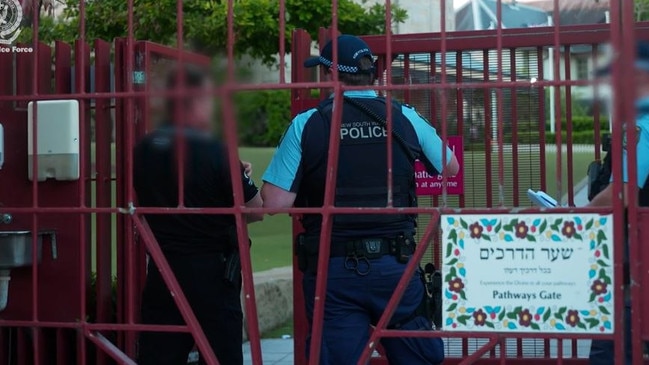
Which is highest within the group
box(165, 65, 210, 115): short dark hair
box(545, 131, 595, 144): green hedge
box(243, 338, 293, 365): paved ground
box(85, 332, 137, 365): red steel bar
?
box(165, 65, 210, 115): short dark hair

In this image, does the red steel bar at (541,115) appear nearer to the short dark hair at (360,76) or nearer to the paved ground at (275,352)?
the short dark hair at (360,76)

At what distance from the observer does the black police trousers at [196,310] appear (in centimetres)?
475

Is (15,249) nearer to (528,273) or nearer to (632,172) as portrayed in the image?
(528,273)

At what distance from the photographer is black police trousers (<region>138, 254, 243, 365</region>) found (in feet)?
15.6

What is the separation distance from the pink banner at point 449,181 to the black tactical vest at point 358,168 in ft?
4.82

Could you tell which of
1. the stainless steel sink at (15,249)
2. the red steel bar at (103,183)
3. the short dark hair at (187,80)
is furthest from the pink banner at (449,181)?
the stainless steel sink at (15,249)

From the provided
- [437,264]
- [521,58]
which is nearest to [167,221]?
[437,264]

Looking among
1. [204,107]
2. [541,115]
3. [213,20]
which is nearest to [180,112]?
[204,107]

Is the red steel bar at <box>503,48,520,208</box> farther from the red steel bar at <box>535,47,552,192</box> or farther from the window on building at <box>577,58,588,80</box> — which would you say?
the window on building at <box>577,58,588,80</box>

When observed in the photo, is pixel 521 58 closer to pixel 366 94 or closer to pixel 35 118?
pixel 366 94

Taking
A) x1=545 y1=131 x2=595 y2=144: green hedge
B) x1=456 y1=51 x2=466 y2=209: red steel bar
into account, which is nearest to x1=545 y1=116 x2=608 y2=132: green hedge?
x1=545 y1=131 x2=595 y2=144: green hedge

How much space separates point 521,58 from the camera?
5586mm

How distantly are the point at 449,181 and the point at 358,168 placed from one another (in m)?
1.63

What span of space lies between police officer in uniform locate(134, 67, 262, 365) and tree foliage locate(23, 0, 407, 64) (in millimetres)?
3482
